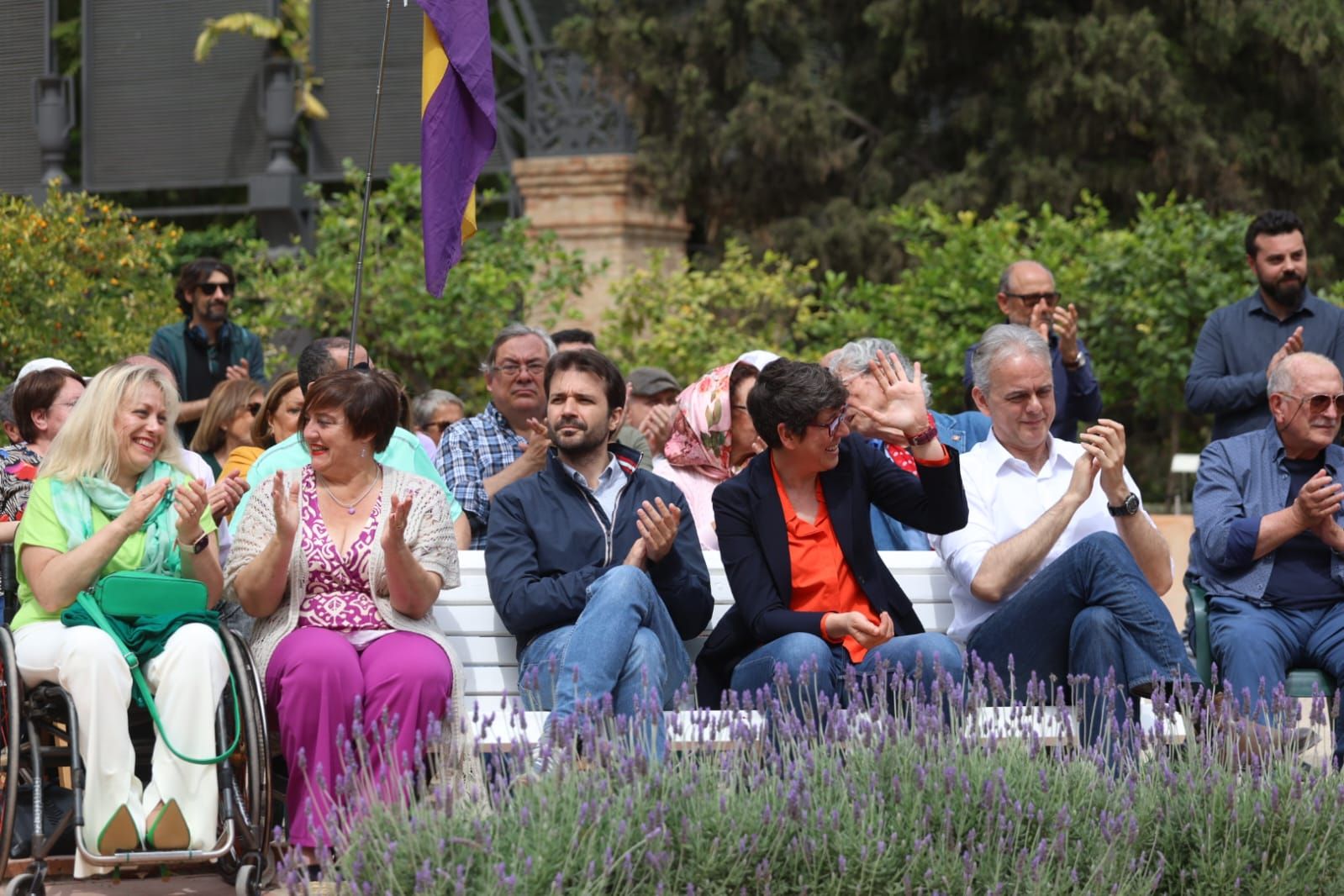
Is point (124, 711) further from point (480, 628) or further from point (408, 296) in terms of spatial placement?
point (408, 296)

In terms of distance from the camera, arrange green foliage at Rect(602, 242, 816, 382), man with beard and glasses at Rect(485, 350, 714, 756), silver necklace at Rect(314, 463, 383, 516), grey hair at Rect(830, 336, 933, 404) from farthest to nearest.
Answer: green foliage at Rect(602, 242, 816, 382)
grey hair at Rect(830, 336, 933, 404)
silver necklace at Rect(314, 463, 383, 516)
man with beard and glasses at Rect(485, 350, 714, 756)

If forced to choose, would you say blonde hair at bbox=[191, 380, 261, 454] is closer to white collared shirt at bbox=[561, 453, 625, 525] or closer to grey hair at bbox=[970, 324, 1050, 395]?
white collared shirt at bbox=[561, 453, 625, 525]

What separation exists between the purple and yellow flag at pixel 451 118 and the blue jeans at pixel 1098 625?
2.70m

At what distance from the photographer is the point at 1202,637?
5980mm

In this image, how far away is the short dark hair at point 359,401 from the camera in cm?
543

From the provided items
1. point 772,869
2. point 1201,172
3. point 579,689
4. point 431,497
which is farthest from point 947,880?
point 1201,172

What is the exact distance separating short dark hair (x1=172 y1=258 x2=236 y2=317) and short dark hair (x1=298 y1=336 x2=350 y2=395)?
6.92 ft

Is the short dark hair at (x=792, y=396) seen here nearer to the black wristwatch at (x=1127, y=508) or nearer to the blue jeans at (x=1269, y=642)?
the black wristwatch at (x=1127, y=508)

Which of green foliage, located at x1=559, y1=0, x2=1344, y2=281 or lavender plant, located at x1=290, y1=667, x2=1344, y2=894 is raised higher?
green foliage, located at x1=559, y1=0, x2=1344, y2=281

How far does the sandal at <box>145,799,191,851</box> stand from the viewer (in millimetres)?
4859

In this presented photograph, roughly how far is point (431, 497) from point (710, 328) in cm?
821

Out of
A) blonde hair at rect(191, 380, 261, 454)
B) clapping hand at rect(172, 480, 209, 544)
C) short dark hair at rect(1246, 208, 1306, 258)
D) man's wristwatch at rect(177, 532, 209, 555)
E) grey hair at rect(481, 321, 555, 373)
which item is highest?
short dark hair at rect(1246, 208, 1306, 258)

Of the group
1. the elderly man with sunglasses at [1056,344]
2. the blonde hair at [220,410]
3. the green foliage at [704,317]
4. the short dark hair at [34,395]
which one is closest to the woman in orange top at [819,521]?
the elderly man with sunglasses at [1056,344]

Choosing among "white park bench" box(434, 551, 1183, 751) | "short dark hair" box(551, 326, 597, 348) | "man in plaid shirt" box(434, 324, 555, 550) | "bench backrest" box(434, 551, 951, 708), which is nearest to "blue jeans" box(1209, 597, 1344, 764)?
"white park bench" box(434, 551, 1183, 751)
